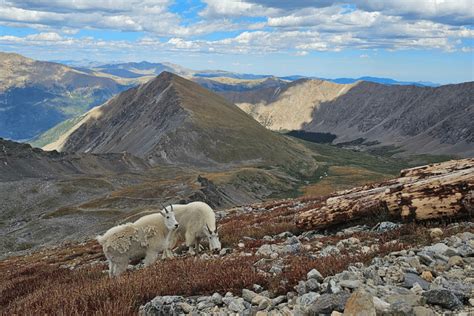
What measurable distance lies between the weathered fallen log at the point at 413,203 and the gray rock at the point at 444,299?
795cm

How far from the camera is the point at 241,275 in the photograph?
8.56m

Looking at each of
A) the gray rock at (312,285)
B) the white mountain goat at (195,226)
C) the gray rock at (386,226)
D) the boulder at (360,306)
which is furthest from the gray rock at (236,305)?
the white mountain goat at (195,226)

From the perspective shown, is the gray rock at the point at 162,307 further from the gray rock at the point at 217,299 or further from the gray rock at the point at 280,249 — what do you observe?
the gray rock at the point at 280,249

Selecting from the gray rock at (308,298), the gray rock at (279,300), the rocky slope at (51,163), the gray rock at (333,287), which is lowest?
the rocky slope at (51,163)

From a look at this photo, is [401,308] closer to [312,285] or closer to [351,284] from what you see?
[351,284]

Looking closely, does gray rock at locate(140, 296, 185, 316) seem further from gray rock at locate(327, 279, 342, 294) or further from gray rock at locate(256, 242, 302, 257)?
gray rock at locate(256, 242, 302, 257)

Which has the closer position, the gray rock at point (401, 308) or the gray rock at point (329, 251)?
the gray rock at point (401, 308)

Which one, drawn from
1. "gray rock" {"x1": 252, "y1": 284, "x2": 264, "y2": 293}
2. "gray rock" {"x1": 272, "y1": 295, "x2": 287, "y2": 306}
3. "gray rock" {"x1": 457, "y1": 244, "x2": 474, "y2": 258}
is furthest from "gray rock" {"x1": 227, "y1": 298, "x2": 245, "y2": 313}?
"gray rock" {"x1": 457, "y1": 244, "x2": 474, "y2": 258}

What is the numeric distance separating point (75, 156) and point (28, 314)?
154983mm

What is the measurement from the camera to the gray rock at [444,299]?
616 centimetres

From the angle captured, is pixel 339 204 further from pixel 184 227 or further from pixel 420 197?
pixel 184 227

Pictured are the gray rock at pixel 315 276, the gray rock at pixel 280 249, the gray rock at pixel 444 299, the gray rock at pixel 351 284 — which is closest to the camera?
the gray rock at pixel 444 299

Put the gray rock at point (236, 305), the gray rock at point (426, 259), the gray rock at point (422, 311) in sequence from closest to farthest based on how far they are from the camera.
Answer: the gray rock at point (422, 311), the gray rock at point (236, 305), the gray rock at point (426, 259)

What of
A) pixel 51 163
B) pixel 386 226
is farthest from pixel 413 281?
pixel 51 163
